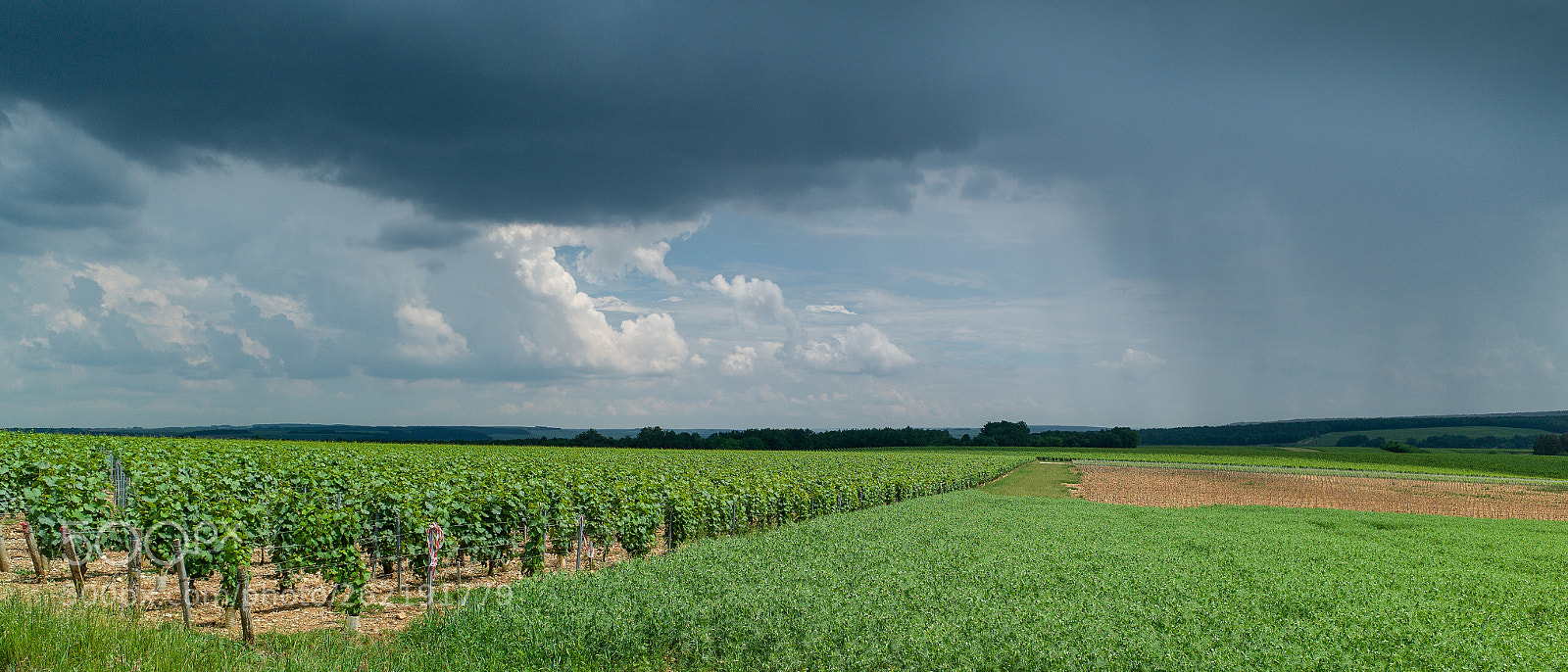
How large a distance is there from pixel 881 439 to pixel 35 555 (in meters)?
148

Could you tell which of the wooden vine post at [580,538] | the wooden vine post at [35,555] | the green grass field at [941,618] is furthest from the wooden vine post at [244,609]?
the wooden vine post at [580,538]

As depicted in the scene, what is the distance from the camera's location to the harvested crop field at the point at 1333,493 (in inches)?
2008

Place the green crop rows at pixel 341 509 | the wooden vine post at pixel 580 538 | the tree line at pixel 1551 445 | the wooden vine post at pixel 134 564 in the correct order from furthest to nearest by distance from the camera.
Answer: the tree line at pixel 1551 445
the wooden vine post at pixel 580 538
the green crop rows at pixel 341 509
the wooden vine post at pixel 134 564

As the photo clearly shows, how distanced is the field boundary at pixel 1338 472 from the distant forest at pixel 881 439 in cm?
4824

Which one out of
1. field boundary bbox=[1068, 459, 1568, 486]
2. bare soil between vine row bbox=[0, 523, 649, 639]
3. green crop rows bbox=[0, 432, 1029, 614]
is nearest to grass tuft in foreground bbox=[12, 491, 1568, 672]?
bare soil between vine row bbox=[0, 523, 649, 639]

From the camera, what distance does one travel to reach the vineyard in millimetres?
12328

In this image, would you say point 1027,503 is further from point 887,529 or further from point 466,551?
point 466,551

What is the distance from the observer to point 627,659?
985 cm

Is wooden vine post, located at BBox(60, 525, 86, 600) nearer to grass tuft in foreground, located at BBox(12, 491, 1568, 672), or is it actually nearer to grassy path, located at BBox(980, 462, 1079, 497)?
grass tuft in foreground, located at BBox(12, 491, 1568, 672)

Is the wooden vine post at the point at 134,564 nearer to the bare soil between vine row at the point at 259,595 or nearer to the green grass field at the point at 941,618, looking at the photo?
the bare soil between vine row at the point at 259,595

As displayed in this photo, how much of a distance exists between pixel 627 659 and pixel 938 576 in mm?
6993

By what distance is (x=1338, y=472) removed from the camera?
278ft

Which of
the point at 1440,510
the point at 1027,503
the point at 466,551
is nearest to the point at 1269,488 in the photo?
the point at 1440,510

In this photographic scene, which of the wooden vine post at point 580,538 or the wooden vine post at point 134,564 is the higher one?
the wooden vine post at point 134,564
